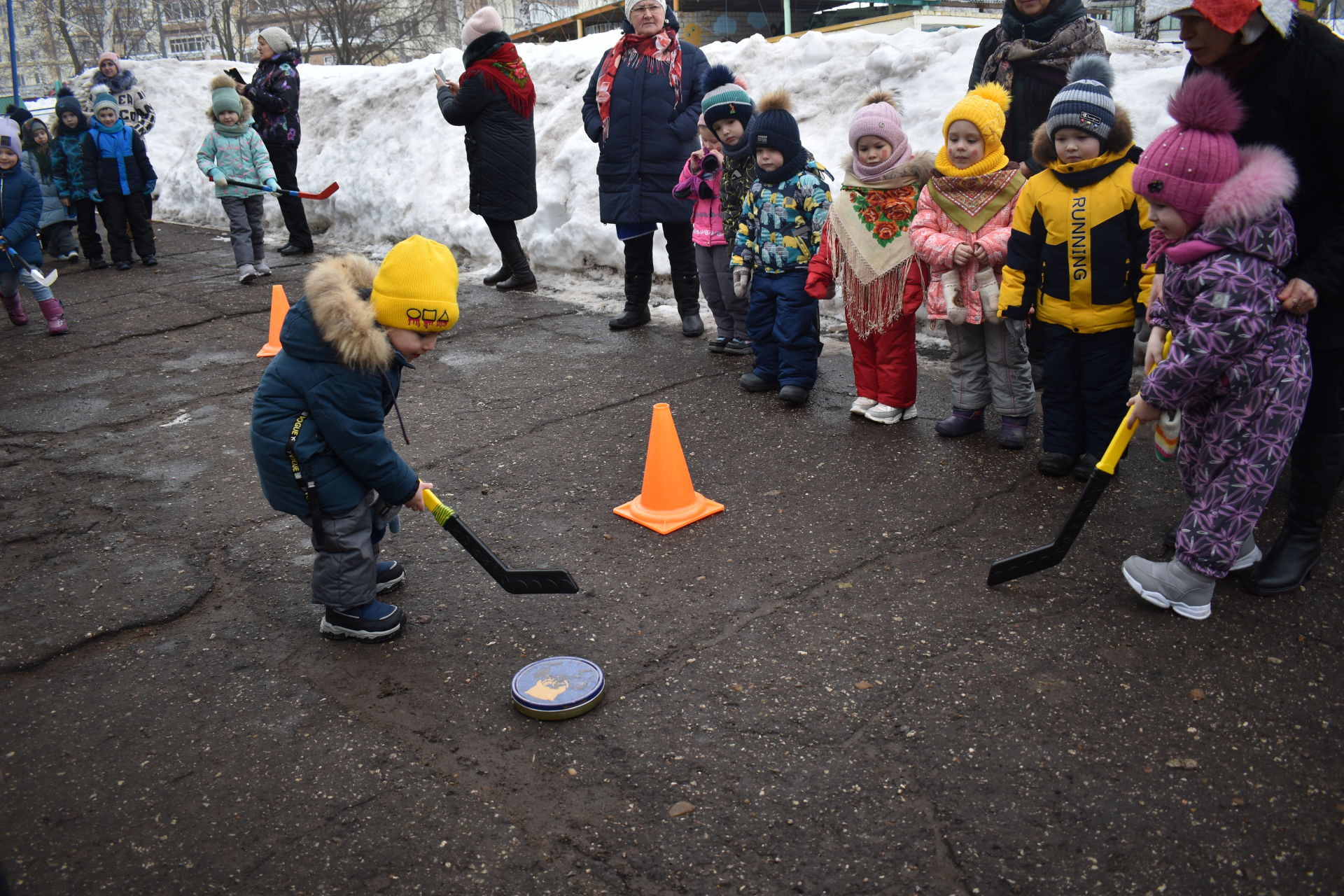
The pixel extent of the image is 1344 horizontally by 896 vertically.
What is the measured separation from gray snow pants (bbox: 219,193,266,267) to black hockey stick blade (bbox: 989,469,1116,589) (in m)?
7.93

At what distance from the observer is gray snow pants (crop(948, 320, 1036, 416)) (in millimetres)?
4617

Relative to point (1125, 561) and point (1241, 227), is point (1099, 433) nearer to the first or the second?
point (1125, 561)

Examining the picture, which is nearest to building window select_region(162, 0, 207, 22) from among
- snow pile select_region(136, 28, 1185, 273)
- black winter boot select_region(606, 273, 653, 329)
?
snow pile select_region(136, 28, 1185, 273)

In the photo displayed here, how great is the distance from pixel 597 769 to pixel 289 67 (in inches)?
359

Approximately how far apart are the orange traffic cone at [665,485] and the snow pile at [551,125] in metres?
4.01

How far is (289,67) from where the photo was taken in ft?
31.4

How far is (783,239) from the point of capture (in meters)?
5.29

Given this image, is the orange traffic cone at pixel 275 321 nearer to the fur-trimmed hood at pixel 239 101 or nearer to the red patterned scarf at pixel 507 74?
the red patterned scarf at pixel 507 74

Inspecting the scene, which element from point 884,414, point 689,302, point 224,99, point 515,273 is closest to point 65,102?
point 224,99

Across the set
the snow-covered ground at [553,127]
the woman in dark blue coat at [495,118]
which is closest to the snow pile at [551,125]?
the snow-covered ground at [553,127]

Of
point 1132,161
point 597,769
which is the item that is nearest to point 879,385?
point 1132,161

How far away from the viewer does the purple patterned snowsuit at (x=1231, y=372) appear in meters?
2.88

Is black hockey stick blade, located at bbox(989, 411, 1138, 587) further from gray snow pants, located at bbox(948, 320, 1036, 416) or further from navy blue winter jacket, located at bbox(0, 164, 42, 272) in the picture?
navy blue winter jacket, located at bbox(0, 164, 42, 272)

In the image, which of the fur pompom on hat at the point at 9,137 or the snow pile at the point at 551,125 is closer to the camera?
the fur pompom on hat at the point at 9,137
